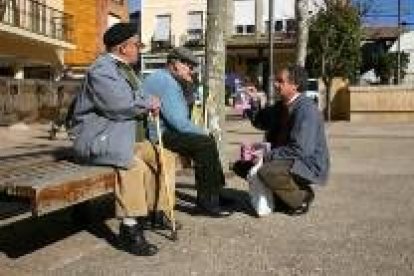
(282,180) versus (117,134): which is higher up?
(117,134)

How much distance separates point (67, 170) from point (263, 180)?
7.36 ft

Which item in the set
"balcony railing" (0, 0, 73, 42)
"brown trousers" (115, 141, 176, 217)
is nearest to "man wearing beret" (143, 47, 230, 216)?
"brown trousers" (115, 141, 176, 217)

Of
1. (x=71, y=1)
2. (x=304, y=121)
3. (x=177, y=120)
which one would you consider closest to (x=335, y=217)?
(x=304, y=121)

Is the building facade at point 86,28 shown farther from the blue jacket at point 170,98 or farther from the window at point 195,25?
the blue jacket at point 170,98

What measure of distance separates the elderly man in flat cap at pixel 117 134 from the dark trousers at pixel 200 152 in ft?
3.82

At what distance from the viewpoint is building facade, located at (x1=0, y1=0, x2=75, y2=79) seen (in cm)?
3597

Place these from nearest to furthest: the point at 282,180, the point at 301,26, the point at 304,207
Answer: the point at 282,180 → the point at 304,207 → the point at 301,26

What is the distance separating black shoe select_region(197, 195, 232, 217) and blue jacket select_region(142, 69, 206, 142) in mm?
641

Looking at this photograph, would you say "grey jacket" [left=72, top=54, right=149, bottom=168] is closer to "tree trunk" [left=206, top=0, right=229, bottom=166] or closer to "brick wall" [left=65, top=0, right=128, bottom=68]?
"tree trunk" [left=206, top=0, right=229, bottom=166]

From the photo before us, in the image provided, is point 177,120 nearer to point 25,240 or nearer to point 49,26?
point 25,240

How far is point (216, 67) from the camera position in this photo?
11.7 m

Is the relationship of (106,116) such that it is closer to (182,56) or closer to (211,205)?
(182,56)

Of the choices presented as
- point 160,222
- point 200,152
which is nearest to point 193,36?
point 200,152

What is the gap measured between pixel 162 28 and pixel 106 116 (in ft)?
211
